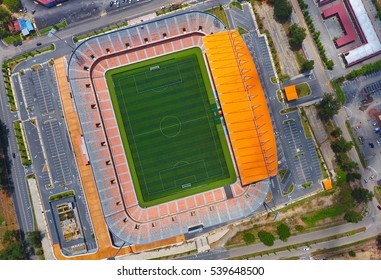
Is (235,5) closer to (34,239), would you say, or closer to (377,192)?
(377,192)

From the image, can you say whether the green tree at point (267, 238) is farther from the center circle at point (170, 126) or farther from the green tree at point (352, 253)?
the center circle at point (170, 126)

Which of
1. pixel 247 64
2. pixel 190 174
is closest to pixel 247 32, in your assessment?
pixel 247 64

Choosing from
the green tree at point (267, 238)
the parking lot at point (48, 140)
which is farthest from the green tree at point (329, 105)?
the parking lot at point (48, 140)

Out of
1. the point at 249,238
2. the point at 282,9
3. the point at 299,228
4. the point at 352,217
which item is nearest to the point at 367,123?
the point at 352,217

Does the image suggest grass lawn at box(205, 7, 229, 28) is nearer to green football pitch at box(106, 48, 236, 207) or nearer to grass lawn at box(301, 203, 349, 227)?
green football pitch at box(106, 48, 236, 207)

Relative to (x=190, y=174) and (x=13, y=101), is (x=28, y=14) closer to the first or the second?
(x=13, y=101)

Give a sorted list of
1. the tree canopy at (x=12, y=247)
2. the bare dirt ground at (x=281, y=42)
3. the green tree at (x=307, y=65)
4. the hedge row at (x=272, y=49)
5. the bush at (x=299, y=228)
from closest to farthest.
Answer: the tree canopy at (x=12, y=247) → the bush at (x=299, y=228) → the green tree at (x=307, y=65) → the hedge row at (x=272, y=49) → the bare dirt ground at (x=281, y=42)

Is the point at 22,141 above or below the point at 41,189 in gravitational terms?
above
